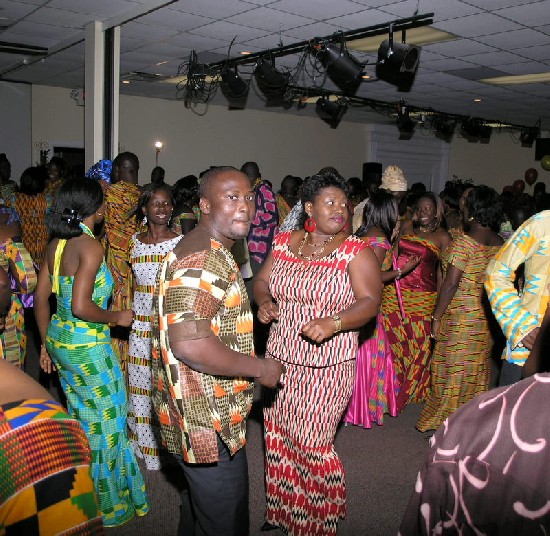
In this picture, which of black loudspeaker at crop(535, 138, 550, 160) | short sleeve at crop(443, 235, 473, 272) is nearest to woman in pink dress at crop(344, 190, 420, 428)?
short sleeve at crop(443, 235, 473, 272)

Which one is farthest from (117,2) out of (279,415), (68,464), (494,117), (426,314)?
(494,117)

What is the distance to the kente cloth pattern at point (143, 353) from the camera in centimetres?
298

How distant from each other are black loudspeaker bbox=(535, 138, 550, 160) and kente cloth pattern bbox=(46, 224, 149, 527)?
15.9 metres

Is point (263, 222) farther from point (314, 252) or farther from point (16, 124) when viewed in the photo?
point (16, 124)

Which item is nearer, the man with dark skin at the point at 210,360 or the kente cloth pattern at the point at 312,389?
the man with dark skin at the point at 210,360

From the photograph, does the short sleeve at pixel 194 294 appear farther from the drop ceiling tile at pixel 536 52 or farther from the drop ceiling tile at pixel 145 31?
the drop ceiling tile at pixel 536 52

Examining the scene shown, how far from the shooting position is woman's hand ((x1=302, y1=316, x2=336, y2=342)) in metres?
2.17

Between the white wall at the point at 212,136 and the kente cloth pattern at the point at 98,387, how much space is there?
8907 millimetres

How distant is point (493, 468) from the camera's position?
29.2 inches

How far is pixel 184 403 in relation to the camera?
1.70 meters

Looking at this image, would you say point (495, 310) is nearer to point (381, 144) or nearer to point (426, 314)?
point (426, 314)

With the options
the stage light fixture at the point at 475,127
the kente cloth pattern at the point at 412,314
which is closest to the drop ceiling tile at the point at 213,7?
the kente cloth pattern at the point at 412,314

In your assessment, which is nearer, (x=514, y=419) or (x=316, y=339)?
(x=514, y=419)

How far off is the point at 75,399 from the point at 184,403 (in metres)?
1.05
